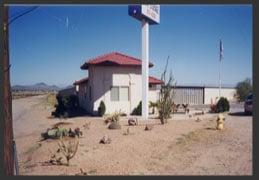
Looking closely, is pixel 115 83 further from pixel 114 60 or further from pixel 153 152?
pixel 153 152

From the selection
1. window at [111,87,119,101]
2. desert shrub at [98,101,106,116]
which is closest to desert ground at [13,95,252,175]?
desert shrub at [98,101,106,116]

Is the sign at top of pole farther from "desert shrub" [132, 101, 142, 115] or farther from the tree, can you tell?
the tree

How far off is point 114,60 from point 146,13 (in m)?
5.19

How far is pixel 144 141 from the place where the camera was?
13.8m

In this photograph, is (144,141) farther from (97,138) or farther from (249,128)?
(249,128)

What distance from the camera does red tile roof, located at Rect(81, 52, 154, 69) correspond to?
79.7 feet

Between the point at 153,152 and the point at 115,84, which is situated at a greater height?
the point at 115,84

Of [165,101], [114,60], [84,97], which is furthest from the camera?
[84,97]

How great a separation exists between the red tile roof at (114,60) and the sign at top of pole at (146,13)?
12.4ft

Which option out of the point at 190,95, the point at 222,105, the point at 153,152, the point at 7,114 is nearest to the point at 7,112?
the point at 7,114

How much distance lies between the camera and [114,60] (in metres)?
24.8

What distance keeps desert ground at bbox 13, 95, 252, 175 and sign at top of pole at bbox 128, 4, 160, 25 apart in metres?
6.51

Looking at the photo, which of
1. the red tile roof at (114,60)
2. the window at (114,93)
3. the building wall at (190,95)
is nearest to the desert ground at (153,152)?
the window at (114,93)

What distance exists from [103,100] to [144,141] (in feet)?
35.9
